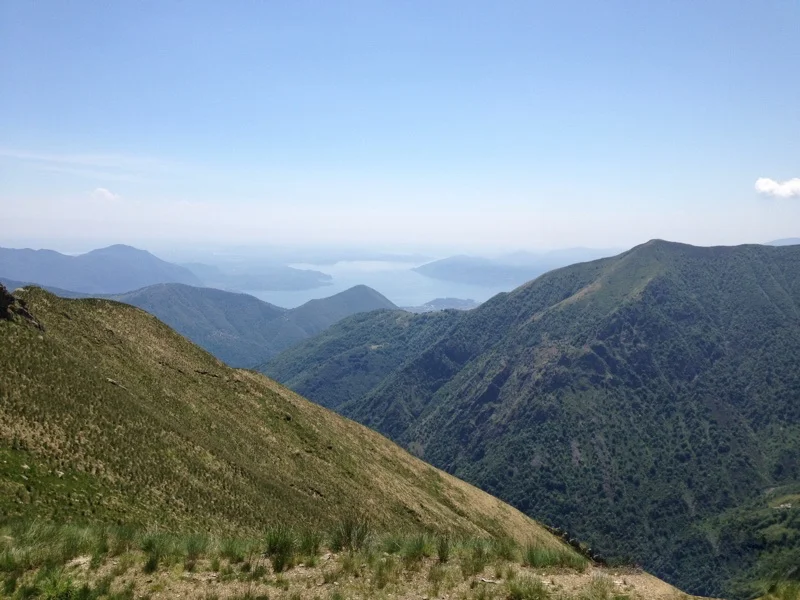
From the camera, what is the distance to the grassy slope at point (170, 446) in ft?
68.7

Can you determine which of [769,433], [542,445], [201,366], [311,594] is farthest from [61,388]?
[769,433]

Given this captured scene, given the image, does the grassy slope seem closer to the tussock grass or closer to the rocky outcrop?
the rocky outcrop

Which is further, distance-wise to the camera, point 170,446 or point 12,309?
point 12,309

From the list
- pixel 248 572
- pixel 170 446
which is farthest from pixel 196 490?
pixel 248 572

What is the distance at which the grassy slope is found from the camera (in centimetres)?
2095

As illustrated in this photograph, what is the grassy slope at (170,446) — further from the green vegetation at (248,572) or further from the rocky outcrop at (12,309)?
the green vegetation at (248,572)

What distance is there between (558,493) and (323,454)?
160 m

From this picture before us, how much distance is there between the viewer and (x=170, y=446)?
2730cm

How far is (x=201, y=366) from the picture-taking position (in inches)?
1722

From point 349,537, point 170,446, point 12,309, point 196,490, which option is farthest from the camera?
point 12,309

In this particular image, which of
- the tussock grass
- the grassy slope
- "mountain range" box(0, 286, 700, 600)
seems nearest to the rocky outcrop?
"mountain range" box(0, 286, 700, 600)

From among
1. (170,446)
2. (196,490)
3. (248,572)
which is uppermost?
(248,572)

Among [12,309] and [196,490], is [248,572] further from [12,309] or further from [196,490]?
[12,309]

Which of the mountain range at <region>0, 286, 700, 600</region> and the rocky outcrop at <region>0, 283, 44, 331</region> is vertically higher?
the rocky outcrop at <region>0, 283, 44, 331</region>
